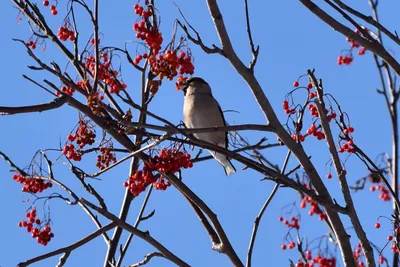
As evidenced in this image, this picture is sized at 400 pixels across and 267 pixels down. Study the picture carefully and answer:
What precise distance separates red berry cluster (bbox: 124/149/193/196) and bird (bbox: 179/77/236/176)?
200 centimetres

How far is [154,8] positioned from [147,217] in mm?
1130

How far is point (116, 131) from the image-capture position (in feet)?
10.2

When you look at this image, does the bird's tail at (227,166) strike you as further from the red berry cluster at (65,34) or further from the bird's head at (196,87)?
the red berry cluster at (65,34)

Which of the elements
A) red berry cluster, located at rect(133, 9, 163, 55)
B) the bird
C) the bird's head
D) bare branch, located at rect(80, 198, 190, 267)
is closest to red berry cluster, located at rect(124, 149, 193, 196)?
bare branch, located at rect(80, 198, 190, 267)

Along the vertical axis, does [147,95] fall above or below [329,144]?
above

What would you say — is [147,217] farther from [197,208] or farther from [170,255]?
[170,255]

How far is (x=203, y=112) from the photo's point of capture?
5.36 metres

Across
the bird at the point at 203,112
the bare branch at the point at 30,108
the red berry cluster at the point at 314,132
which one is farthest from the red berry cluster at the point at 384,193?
the bare branch at the point at 30,108

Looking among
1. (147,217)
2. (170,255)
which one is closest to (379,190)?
(147,217)

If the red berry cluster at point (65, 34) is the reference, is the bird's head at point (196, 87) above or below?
above

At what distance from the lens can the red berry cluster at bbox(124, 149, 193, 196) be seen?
3.13 meters

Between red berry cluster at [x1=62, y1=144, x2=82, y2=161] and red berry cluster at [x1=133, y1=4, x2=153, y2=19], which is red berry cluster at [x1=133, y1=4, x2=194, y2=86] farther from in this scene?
red berry cluster at [x1=62, y1=144, x2=82, y2=161]

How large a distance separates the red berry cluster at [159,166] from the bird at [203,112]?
2.00 meters

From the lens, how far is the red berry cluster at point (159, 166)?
3.13 meters
